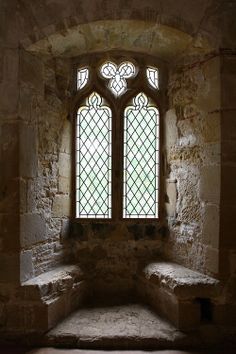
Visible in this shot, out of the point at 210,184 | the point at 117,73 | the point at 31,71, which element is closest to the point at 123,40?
the point at 117,73

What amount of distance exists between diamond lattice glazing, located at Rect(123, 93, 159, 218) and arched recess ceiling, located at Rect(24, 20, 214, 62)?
22.3 inches

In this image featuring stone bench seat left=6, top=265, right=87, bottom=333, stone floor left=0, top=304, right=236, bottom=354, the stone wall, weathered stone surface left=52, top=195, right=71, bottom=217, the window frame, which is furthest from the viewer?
the window frame

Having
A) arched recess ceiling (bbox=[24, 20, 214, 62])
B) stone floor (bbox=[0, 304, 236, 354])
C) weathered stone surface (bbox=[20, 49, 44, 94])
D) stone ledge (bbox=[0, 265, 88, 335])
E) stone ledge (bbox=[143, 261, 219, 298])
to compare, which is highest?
arched recess ceiling (bbox=[24, 20, 214, 62])

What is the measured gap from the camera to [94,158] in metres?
3.82

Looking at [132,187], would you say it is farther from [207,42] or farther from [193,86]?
[207,42]

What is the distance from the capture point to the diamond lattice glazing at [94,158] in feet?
12.5

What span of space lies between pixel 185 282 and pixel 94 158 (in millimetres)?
1726

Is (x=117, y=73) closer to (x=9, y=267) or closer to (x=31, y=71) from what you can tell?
(x=31, y=71)

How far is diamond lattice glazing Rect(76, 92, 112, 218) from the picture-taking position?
12.5 feet

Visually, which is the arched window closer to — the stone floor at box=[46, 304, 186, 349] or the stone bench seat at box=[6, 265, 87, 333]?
the stone bench seat at box=[6, 265, 87, 333]

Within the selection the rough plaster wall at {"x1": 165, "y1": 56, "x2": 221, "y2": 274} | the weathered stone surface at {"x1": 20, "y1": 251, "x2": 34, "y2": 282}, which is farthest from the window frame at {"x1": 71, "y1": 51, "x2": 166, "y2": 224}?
the weathered stone surface at {"x1": 20, "y1": 251, "x2": 34, "y2": 282}

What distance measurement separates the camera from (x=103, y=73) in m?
3.78

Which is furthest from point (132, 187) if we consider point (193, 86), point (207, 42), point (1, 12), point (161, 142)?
point (1, 12)

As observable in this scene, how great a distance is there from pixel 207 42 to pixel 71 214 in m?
2.36
